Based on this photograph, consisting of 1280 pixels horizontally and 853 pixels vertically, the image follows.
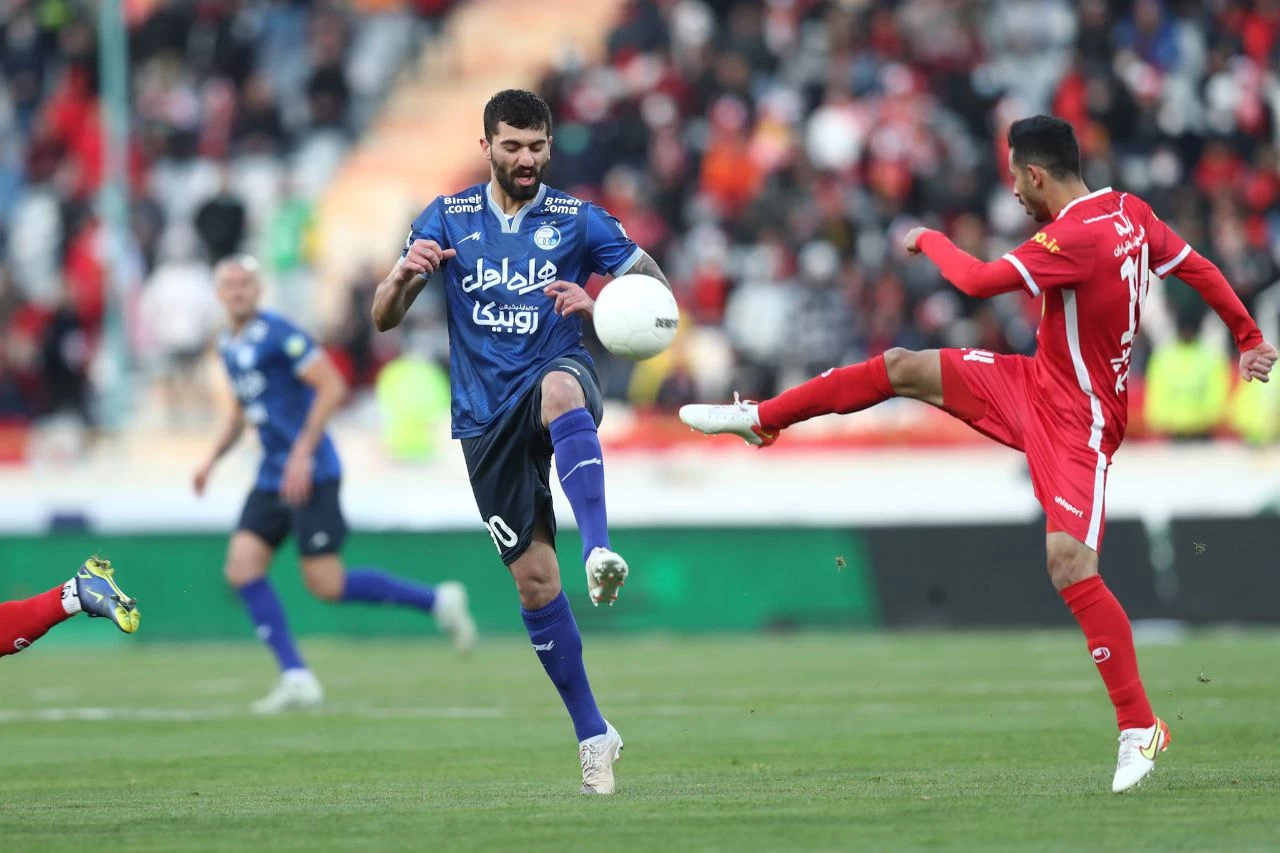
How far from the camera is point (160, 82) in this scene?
94.0 ft

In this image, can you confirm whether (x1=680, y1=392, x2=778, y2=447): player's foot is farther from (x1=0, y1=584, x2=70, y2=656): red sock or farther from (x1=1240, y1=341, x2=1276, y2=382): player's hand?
(x1=0, y1=584, x2=70, y2=656): red sock

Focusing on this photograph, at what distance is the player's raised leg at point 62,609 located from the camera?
9.15 m

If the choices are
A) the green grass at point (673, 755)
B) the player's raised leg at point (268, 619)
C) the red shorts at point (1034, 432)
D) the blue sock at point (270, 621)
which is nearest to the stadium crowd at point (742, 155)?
the green grass at point (673, 755)

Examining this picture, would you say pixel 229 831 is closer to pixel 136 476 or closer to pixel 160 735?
pixel 160 735

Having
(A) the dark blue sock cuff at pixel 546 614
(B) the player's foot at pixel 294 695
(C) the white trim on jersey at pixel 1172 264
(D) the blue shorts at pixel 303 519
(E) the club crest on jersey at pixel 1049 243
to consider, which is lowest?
(B) the player's foot at pixel 294 695

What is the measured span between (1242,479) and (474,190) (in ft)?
39.4

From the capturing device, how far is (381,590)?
1477 centimetres

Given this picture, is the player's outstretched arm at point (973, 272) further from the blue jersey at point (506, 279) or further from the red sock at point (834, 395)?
the blue jersey at point (506, 279)

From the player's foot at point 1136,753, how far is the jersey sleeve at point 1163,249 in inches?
72.8

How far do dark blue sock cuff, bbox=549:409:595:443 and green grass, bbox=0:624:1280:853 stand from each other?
1.41 meters

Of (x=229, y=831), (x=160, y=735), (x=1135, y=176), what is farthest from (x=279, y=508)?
(x=1135, y=176)

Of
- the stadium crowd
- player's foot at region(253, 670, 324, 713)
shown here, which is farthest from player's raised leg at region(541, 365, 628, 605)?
the stadium crowd

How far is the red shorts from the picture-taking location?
8.52 metres

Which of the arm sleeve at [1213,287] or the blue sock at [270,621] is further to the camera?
the blue sock at [270,621]
